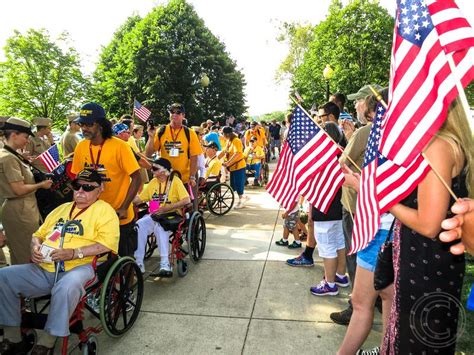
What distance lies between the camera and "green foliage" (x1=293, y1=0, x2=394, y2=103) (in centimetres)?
2733

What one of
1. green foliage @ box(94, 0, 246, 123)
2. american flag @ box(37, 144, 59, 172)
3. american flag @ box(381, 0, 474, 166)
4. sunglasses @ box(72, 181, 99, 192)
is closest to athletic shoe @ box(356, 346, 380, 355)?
american flag @ box(381, 0, 474, 166)

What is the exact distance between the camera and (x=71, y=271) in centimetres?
288

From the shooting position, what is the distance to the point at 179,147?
535 centimetres

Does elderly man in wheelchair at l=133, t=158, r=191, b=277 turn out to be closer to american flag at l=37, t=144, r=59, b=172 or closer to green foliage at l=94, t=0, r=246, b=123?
american flag at l=37, t=144, r=59, b=172

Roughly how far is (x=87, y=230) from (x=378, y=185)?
240 cm

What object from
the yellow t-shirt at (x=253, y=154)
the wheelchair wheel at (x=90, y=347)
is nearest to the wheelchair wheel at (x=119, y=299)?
the wheelchair wheel at (x=90, y=347)

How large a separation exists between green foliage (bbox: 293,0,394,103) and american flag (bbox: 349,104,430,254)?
89.3ft

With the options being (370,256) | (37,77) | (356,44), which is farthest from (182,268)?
(356,44)

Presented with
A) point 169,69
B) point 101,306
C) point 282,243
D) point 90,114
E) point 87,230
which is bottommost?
point 282,243

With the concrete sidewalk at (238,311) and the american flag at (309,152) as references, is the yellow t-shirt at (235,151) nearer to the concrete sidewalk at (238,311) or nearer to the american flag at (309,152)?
the concrete sidewalk at (238,311)

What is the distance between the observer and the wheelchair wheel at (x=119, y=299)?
3.03 meters

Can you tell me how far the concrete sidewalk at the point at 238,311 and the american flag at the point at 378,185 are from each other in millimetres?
1416

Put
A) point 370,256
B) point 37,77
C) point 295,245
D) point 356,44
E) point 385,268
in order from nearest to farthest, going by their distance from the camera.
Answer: point 385,268 < point 370,256 < point 295,245 < point 37,77 < point 356,44

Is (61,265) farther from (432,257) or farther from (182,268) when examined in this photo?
(432,257)
